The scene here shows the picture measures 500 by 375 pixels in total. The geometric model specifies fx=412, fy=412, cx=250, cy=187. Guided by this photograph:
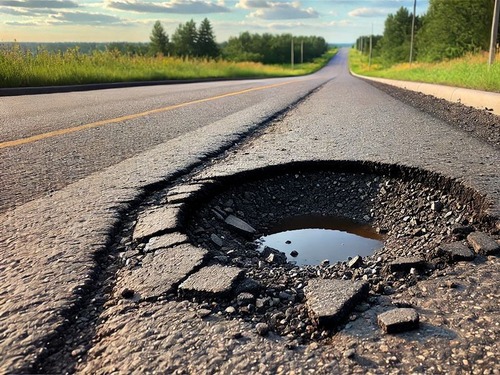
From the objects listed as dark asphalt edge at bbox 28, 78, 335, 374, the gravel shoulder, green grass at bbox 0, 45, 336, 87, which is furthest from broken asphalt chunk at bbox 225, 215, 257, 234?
green grass at bbox 0, 45, 336, 87

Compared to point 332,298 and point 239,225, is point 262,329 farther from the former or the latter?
point 239,225

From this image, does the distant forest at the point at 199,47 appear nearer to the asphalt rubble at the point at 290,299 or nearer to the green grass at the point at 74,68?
the green grass at the point at 74,68

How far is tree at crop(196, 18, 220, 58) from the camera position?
69062 mm

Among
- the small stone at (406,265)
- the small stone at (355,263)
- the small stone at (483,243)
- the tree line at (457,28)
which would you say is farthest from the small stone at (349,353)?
the tree line at (457,28)

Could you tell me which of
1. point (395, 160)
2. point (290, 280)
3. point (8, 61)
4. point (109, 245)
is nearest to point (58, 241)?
point (109, 245)

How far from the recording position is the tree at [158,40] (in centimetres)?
6956

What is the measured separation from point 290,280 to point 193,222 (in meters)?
0.80

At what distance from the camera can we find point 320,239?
255cm

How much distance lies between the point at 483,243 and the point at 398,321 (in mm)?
835

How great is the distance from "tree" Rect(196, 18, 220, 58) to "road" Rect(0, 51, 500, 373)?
2614 inches

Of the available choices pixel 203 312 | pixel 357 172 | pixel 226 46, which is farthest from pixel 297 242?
pixel 226 46

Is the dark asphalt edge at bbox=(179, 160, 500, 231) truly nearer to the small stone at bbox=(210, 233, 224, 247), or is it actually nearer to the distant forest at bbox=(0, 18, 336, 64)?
the small stone at bbox=(210, 233, 224, 247)

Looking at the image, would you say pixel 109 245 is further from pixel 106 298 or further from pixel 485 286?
pixel 485 286

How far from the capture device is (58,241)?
188cm
